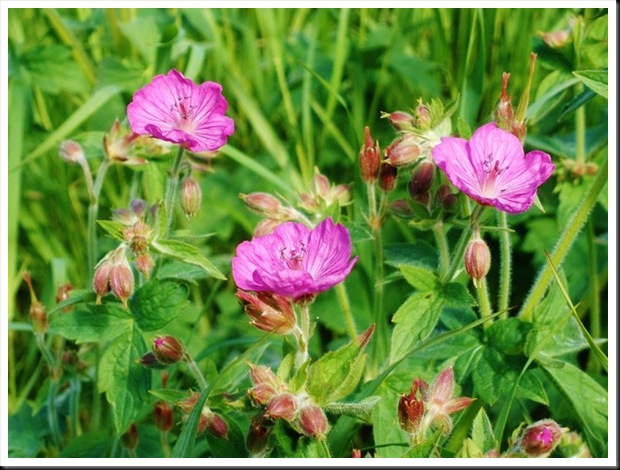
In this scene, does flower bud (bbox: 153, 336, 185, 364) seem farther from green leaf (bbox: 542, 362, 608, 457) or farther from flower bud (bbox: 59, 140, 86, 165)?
green leaf (bbox: 542, 362, 608, 457)

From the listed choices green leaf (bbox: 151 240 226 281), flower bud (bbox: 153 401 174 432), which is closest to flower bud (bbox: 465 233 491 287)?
green leaf (bbox: 151 240 226 281)

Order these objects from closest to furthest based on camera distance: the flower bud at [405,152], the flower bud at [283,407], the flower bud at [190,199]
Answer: the flower bud at [283,407], the flower bud at [405,152], the flower bud at [190,199]

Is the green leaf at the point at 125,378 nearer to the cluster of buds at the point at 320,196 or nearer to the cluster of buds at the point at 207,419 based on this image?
the cluster of buds at the point at 207,419

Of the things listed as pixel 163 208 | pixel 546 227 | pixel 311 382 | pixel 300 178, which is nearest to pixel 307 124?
pixel 300 178

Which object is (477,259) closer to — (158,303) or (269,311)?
(269,311)

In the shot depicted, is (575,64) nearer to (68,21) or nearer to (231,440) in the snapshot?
(231,440)

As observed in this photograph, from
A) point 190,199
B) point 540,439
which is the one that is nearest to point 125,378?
point 190,199

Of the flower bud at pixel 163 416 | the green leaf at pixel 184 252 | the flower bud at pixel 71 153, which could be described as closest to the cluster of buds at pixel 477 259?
the green leaf at pixel 184 252

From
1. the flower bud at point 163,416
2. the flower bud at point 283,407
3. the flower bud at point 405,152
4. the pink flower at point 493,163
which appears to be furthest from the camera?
the flower bud at point 163,416
